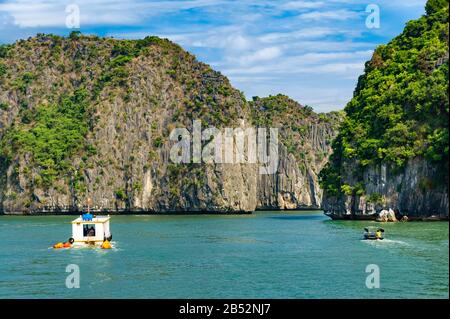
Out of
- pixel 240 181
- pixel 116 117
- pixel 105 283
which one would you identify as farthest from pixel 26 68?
pixel 105 283

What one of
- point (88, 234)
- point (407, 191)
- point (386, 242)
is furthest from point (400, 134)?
point (88, 234)

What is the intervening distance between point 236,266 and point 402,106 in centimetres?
6036

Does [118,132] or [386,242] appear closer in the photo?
[386,242]

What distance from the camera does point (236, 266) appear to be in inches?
2283

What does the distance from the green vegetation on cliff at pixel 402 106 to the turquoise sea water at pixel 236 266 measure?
68.0 ft

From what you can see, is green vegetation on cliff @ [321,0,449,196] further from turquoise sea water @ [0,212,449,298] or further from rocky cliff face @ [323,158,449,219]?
turquoise sea water @ [0,212,449,298]

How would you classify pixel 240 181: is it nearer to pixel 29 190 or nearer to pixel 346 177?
pixel 29 190

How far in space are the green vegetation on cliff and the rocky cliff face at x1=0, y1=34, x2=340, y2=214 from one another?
54.2 meters

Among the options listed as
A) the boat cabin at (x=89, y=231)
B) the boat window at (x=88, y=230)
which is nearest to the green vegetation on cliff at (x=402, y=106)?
the boat cabin at (x=89, y=231)

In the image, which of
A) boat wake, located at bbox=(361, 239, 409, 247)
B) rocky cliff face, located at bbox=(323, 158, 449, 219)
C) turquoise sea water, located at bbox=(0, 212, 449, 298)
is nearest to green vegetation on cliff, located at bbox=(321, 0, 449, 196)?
rocky cliff face, located at bbox=(323, 158, 449, 219)

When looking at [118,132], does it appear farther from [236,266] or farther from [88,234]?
[236,266]

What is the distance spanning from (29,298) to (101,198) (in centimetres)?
13091

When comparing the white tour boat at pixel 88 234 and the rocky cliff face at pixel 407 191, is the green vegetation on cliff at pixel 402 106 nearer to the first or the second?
the rocky cliff face at pixel 407 191

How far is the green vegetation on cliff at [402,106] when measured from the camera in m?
103
